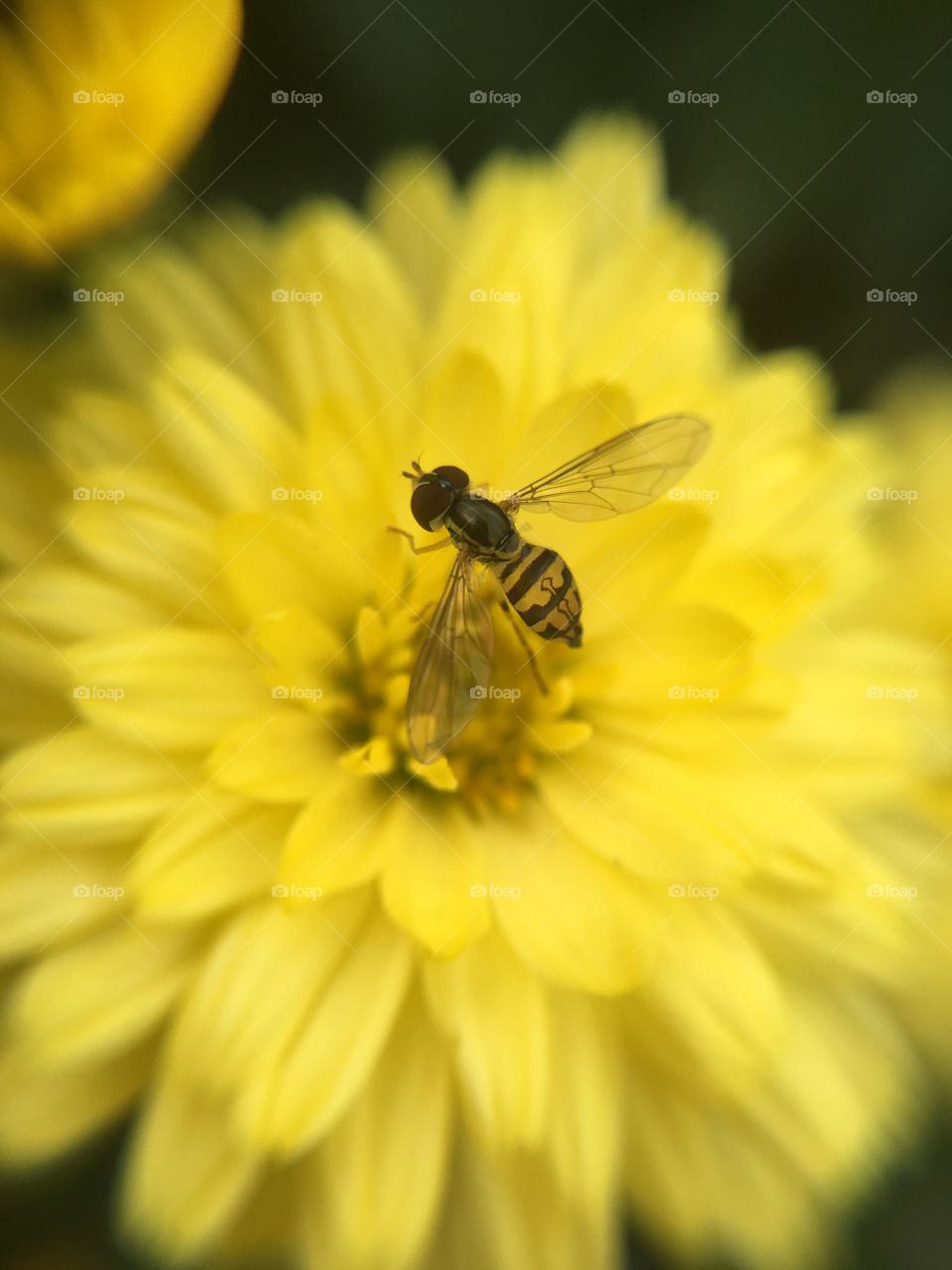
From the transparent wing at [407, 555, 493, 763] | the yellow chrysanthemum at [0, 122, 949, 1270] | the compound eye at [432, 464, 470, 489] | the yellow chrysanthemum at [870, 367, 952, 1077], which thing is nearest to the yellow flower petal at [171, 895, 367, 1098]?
the yellow chrysanthemum at [0, 122, 949, 1270]

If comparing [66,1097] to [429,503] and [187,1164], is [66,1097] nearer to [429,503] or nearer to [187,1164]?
[187,1164]

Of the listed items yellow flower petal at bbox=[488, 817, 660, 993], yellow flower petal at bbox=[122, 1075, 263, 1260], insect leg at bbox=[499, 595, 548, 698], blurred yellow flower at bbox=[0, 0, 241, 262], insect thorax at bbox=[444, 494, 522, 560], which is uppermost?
blurred yellow flower at bbox=[0, 0, 241, 262]

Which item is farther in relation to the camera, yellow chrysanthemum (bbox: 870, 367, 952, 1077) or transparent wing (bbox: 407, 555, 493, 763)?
yellow chrysanthemum (bbox: 870, 367, 952, 1077)

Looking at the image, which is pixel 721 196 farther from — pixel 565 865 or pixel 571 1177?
pixel 571 1177

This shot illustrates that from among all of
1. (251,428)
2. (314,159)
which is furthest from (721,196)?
(251,428)

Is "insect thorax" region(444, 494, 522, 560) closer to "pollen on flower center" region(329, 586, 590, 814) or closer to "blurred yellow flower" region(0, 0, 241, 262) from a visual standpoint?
"pollen on flower center" region(329, 586, 590, 814)

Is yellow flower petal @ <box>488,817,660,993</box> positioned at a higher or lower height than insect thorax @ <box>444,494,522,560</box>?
lower

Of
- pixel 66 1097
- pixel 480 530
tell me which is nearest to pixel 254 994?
pixel 66 1097
